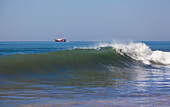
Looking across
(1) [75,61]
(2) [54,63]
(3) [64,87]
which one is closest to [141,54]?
(1) [75,61]

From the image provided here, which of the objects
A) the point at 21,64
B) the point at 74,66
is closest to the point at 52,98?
the point at 21,64

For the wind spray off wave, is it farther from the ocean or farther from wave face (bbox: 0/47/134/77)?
the ocean

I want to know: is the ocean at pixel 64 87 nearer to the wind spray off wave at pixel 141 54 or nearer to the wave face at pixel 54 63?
the wave face at pixel 54 63

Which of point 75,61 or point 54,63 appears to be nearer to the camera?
point 54,63

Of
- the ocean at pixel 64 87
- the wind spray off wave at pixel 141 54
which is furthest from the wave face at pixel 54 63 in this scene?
the wind spray off wave at pixel 141 54

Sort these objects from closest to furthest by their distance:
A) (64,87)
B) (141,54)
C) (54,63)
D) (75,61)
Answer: (64,87)
(54,63)
(75,61)
(141,54)

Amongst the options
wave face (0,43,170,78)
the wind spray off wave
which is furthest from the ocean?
the wind spray off wave

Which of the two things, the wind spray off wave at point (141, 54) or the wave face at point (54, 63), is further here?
the wind spray off wave at point (141, 54)

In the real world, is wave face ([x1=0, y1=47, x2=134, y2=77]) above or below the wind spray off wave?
below

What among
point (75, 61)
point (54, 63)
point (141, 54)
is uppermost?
point (141, 54)

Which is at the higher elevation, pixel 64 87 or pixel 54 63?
pixel 54 63

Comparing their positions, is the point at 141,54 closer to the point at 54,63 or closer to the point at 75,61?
the point at 75,61

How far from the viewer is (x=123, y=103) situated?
23.7 feet

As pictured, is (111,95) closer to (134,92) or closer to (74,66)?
(134,92)
